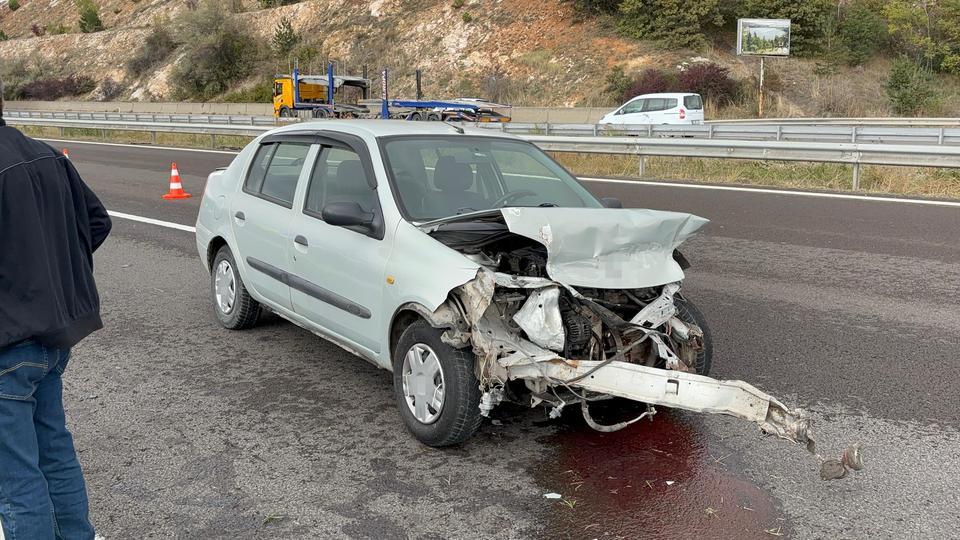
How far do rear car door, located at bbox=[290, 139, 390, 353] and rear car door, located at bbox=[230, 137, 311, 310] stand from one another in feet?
0.55

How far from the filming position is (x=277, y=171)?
571 centimetres

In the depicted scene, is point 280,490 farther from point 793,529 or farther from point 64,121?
point 64,121

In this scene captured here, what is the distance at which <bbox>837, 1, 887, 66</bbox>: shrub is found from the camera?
4241 cm

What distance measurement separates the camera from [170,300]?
7.19 m

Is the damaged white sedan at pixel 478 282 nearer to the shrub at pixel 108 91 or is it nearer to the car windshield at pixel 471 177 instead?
the car windshield at pixel 471 177

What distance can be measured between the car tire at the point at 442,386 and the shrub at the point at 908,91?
36.7m

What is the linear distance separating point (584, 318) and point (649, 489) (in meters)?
0.86

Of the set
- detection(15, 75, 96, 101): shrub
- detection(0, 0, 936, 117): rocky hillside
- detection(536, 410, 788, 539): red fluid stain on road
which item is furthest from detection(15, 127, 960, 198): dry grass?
detection(15, 75, 96, 101): shrub

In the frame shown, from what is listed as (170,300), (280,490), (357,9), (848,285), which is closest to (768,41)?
(357,9)

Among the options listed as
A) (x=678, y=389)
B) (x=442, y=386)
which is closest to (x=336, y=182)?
(x=442, y=386)

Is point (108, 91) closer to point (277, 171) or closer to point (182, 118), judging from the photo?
point (182, 118)

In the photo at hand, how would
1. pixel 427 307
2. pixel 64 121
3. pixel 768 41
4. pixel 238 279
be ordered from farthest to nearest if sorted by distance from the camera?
pixel 768 41
pixel 64 121
pixel 238 279
pixel 427 307

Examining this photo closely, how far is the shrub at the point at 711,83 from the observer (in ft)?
118

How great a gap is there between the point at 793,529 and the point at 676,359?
0.98 meters
